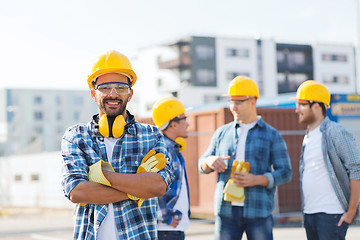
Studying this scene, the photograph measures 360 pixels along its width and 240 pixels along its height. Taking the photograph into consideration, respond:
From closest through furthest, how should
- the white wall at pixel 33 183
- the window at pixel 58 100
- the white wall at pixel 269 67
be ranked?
the white wall at pixel 33 183
the white wall at pixel 269 67
the window at pixel 58 100

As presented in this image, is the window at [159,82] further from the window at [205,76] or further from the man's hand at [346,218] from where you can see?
the man's hand at [346,218]

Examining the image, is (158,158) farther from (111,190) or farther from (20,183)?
Answer: (20,183)

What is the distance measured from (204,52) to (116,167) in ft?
210

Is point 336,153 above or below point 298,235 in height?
above

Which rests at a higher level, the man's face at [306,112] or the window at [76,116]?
the window at [76,116]

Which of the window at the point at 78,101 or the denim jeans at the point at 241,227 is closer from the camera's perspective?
the denim jeans at the point at 241,227

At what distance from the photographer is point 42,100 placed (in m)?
83.2

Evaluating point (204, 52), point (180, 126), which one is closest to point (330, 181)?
point (180, 126)

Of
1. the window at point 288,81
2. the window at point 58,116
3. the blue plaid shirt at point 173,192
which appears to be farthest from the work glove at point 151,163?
the window at point 58,116

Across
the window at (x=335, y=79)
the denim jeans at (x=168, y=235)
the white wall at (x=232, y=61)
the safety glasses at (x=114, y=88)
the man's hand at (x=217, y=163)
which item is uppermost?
the white wall at (x=232, y=61)

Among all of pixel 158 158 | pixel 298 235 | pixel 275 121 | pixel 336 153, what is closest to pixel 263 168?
pixel 336 153

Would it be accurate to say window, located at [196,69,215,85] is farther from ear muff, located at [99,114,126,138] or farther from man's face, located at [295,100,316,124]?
ear muff, located at [99,114,126,138]

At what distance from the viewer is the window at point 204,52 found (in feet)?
217

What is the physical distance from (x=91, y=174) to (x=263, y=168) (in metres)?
2.42
